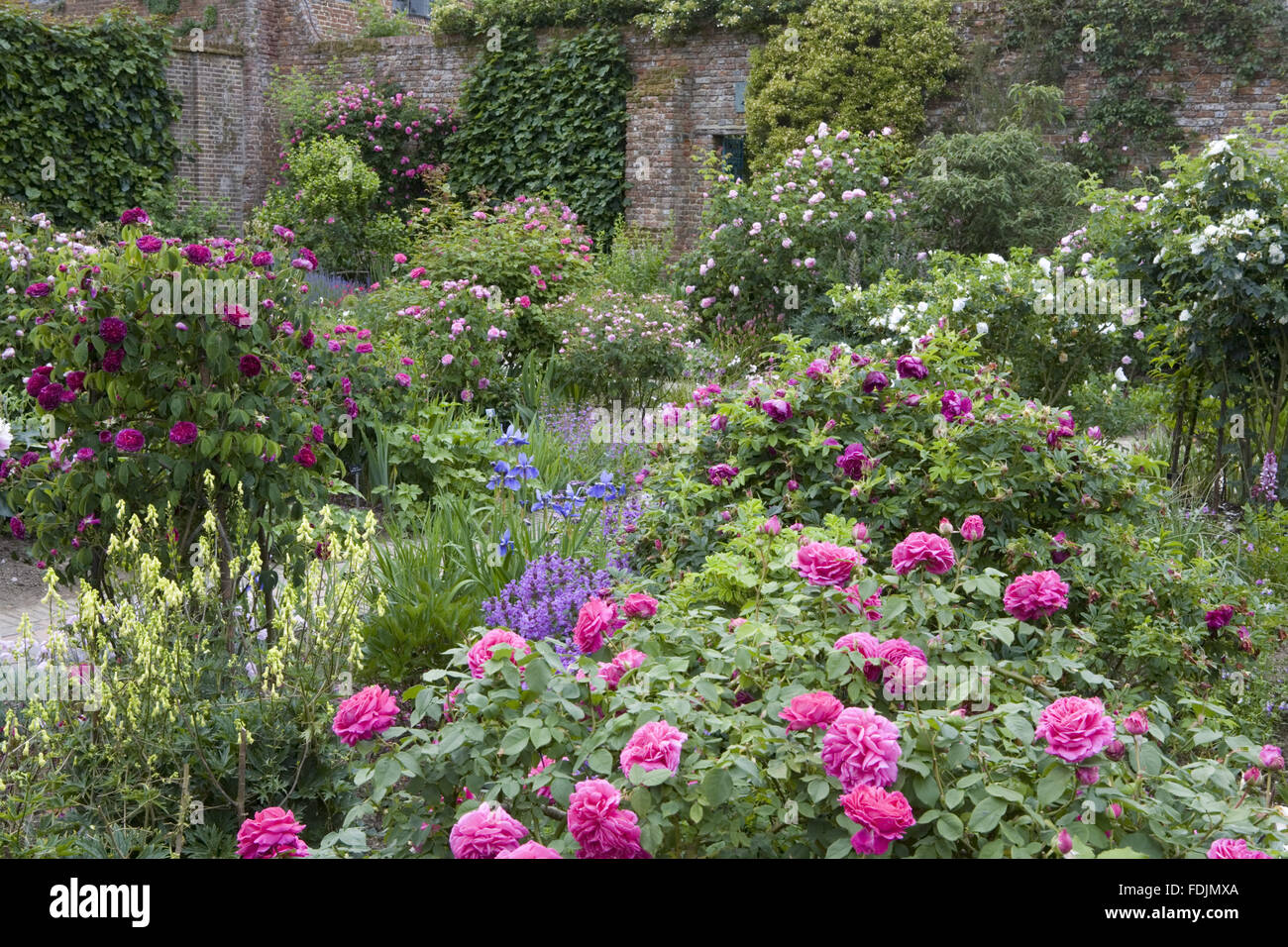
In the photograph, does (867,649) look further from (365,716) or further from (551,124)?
(551,124)

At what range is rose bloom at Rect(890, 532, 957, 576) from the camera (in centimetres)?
235

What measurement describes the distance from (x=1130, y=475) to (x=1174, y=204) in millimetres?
3035

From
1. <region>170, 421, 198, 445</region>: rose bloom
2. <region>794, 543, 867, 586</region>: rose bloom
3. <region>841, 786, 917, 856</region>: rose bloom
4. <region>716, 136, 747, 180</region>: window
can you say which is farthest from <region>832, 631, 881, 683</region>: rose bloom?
<region>716, 136, 747, 180</region>: window

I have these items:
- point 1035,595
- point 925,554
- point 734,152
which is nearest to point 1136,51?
point 734,152

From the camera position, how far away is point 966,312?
21.0 feet

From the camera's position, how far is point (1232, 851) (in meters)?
1.66

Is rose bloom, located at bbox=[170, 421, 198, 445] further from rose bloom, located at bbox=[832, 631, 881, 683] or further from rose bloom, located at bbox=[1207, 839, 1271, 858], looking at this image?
rose bloom, located at bbox=[1207, 839, 1271, 858]

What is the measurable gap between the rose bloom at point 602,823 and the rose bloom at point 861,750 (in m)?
0.31

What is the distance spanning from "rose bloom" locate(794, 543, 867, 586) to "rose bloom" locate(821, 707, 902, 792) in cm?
58

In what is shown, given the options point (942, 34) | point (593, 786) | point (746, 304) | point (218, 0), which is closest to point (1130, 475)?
point (593, 786)

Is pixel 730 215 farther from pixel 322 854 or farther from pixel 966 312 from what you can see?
pixel 322 854

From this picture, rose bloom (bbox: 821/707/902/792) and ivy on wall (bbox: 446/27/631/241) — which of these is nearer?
rose bloom (bbox: 821/707/902/792)

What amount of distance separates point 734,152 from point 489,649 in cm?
1209

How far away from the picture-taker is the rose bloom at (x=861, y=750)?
1696mm
